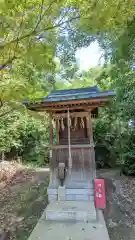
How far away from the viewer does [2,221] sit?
172 inches

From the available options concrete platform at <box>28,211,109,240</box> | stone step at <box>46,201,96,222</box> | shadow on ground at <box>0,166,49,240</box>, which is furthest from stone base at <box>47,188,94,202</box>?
concrete platform at <box>28,211,109,240</box>

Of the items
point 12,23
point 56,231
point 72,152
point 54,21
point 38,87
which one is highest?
point 54,21

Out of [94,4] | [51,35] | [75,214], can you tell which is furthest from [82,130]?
[94,4]

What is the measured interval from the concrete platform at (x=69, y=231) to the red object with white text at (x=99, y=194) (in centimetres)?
62

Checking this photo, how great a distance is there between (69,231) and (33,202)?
2.01 m

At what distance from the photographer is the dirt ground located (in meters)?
3.92

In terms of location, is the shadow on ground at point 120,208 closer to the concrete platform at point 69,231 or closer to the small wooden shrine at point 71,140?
the concrete platform at point 69,231

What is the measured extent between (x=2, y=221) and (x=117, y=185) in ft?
12.0

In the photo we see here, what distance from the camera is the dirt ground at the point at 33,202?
3.92 meters

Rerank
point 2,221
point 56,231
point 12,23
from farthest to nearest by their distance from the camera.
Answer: point 2,221 → point 56,231 → point 12,23

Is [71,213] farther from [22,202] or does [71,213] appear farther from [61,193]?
[22,202]

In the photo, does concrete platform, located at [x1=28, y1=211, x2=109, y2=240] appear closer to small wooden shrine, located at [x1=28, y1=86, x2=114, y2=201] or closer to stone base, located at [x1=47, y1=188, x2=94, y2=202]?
stone base, located at [x1=47, y1=188, x2=94, y2=202]

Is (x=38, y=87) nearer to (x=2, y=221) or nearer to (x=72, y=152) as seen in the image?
(x=72, y=152)

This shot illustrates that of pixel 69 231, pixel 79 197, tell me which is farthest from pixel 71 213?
pixel 79 197
